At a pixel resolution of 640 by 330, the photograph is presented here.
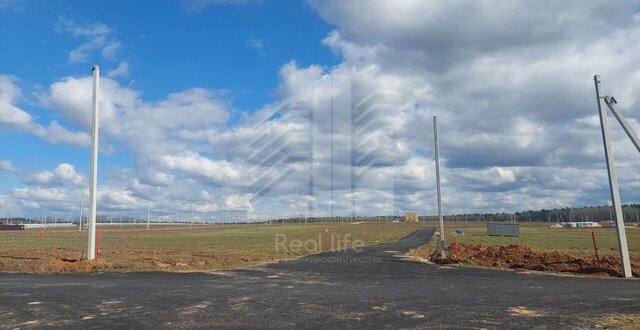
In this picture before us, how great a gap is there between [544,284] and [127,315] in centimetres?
1224

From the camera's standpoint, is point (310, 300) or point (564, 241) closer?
point (310, 300)

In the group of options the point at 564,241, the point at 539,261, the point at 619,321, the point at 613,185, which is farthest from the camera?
the point at 564,241

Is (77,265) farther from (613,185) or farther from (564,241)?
(564,241)

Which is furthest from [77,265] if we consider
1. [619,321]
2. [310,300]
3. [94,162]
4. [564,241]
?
[564,241]

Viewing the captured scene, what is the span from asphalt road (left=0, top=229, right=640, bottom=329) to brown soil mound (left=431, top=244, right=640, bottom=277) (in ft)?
7.96

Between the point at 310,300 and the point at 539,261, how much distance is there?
14.1 metres

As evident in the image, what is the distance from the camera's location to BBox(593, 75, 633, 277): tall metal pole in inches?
682

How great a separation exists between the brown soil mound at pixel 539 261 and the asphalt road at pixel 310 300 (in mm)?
2427

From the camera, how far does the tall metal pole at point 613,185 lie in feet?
56.8

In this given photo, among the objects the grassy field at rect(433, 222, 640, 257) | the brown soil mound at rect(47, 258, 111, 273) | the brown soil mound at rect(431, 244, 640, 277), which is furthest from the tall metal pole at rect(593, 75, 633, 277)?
the brown soil mound at rect(47, 258, 111, 273)

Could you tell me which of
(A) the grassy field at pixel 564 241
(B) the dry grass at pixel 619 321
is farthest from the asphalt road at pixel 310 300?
(A) the grassy field at pixel 564 241

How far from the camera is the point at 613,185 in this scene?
59.0 ft

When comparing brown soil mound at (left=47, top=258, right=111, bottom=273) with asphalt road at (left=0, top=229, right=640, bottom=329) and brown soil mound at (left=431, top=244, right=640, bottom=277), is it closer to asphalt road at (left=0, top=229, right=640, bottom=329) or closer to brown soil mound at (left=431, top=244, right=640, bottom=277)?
asphalt road at (left=0, top=229, right=640, bottom=329)

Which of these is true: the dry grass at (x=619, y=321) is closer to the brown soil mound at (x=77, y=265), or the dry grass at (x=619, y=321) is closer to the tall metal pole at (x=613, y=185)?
the tall metal pole at (x=613, y=185)
